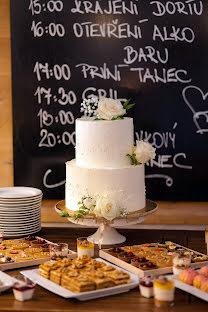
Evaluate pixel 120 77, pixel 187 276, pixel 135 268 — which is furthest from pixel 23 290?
pixel 120 77

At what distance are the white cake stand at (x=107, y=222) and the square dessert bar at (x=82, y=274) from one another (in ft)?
1.23

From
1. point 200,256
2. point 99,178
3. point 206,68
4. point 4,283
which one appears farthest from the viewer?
point 206,68

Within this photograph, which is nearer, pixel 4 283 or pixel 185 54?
pixel 4 283

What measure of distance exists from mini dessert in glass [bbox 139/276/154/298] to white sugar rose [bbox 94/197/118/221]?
1.87ft

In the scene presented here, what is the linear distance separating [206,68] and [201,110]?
0.26 m

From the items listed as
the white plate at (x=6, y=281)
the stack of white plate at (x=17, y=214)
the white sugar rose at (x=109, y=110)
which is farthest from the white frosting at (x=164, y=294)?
the stack of white plate at (x=17, y=214)

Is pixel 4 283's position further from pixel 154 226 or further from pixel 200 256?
pixel 154 226

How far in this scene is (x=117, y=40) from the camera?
12.0 ft

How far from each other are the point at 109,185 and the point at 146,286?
2.49 feet

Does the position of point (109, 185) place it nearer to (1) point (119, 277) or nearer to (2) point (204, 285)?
(1) point (119, 277)

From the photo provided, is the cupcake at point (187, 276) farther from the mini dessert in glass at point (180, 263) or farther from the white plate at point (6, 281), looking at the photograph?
the white plate at point (6, 281)

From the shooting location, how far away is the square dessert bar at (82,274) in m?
2.36

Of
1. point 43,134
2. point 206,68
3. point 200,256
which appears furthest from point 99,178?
point 206,68

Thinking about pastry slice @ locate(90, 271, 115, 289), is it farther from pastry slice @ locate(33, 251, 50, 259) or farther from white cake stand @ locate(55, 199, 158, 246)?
white cake stand @ locate(55, 199, 158, 246)
